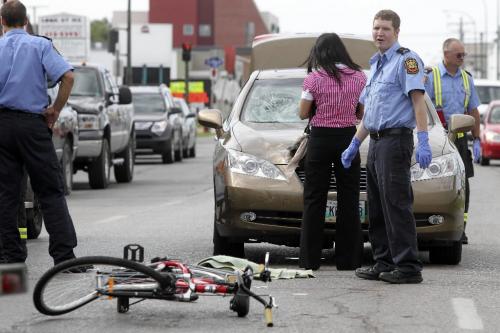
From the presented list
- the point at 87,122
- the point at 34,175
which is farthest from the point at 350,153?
the point at 87,122

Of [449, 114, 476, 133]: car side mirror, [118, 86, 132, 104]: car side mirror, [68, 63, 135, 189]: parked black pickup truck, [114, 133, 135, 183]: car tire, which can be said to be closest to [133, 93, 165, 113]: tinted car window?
[114, 133, 135, 183]: car tire

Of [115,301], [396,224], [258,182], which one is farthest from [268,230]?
[115,301]

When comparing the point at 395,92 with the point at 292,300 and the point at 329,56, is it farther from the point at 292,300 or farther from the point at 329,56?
the point at 292,300

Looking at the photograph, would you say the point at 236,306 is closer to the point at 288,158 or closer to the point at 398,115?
the point at 398,115

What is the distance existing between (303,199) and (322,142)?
0.46 meters

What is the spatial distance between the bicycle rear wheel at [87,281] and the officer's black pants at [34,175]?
186 centimetres

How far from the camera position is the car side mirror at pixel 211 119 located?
38.2 feet

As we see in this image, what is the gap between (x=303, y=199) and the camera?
1067cm

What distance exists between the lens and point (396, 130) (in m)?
9.87

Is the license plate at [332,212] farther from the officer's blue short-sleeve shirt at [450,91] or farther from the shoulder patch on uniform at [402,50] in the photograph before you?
the officer's blue short-sleeve shirt at [450,91]

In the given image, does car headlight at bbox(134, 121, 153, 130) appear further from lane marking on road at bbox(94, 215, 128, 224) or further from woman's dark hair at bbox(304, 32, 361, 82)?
woman's dark hair at bbox(304, 32, 361, 82)

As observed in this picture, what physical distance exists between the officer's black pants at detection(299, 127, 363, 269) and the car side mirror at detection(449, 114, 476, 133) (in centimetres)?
124

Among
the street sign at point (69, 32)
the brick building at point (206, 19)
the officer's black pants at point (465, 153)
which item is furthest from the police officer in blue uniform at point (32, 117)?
the brick building at point (206, 19)

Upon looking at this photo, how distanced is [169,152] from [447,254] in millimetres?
23783
